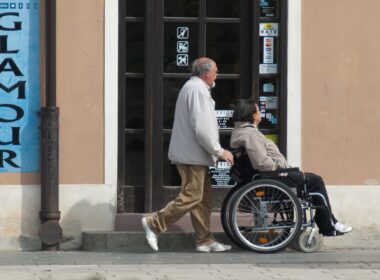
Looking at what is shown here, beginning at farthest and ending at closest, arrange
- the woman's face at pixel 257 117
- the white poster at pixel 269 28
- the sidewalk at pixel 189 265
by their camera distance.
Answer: the white poster at pixel 269 28 < the woman's face at pixel 257 117 < the sidewalk at pixel 189 265

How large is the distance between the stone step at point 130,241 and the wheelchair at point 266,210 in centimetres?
43

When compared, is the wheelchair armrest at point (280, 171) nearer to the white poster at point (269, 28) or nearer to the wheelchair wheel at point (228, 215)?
the wheelchair wheel at point (228, 215)

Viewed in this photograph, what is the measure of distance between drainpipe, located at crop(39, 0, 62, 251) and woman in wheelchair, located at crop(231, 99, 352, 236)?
5.54ft

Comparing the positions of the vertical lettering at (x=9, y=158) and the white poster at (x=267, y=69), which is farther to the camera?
the white poster at (x=267, y=69)

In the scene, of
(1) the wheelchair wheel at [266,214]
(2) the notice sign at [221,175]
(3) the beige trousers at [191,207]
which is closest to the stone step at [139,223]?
(2) the notice sign at [221,175]

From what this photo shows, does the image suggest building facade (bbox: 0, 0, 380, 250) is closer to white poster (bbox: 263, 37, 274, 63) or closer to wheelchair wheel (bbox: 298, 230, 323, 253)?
white poster (bbox: 263, 37, 274, 63)

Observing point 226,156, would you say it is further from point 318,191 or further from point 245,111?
point 318,191

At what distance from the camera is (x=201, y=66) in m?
11.4

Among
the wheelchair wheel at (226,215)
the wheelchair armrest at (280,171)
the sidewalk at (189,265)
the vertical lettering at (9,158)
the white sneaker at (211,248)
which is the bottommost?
the sidewalk at (189,265)

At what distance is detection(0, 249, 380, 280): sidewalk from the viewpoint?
10109mm

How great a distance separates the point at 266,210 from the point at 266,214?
4 centimetres

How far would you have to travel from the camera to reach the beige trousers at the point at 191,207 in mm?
11273

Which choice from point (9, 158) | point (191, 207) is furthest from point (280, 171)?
point (9, 158)

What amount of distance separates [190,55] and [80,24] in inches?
45.7
